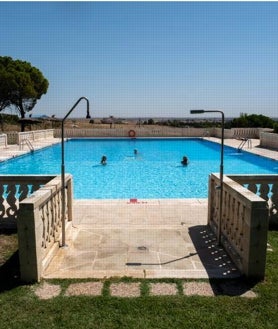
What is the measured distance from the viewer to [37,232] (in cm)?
392

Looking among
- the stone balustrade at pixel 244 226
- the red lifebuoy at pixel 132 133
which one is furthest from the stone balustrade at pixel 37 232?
the red lifebuoy at pixel 132 133

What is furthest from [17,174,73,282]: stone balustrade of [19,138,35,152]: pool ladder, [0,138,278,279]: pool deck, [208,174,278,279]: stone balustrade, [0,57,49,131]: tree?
[0,57,49,131]: tree

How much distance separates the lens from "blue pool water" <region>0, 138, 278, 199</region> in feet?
40.6

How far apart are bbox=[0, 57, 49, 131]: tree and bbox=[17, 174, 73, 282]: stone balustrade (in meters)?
27.7

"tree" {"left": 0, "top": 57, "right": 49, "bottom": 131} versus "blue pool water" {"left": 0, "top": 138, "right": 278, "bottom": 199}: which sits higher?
"tree" {"left": 0, "top": 57, "right": 49, "bottom": 131}

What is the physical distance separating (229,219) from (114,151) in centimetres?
1944

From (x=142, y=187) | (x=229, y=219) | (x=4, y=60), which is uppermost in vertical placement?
(x=4, y=60)

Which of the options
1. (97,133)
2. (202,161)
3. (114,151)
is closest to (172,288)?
(202,161)

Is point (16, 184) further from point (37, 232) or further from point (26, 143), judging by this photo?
point (26, 143)

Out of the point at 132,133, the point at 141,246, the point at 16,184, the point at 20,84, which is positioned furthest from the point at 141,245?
the point at 20,84

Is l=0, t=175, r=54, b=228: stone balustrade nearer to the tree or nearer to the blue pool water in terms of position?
the blue pool water

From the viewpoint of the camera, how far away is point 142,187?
13.0 m

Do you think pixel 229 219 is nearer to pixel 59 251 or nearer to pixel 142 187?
pixel 59 251

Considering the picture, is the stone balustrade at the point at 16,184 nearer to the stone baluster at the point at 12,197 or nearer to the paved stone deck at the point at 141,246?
the stone baluster at the point at 12,197
